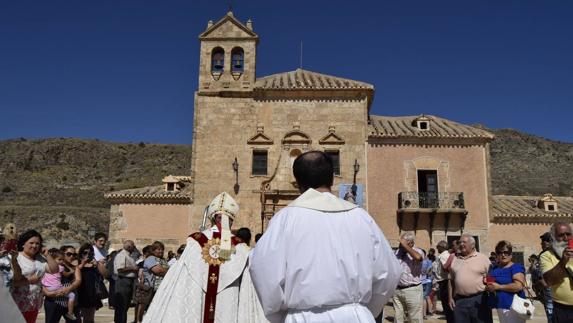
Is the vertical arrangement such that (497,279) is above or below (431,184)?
below

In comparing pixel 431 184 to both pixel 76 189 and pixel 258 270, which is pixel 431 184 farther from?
pixel 76 189

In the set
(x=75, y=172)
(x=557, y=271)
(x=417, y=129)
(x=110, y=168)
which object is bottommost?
(x=557, y=271)

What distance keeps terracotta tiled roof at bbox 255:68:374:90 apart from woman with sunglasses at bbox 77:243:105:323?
1288cm

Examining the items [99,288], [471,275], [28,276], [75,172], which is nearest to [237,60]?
[99,288]

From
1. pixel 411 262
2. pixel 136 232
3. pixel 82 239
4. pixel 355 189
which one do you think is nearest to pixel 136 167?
pixel 82 239

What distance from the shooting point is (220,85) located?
62.9 feet

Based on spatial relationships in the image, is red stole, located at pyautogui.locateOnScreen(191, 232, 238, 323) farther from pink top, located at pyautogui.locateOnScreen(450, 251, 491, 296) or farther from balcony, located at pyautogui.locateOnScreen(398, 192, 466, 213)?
balcony, located at pyautogui.locateOnScreen(398, 192, 466, 213)

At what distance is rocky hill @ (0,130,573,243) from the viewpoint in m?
47.8

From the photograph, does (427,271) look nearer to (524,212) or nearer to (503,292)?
(503,292)

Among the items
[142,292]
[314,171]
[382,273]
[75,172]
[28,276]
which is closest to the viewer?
[382,273]

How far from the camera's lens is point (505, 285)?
5.47m

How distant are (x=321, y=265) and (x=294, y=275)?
0.14 metres

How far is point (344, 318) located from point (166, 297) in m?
2.39

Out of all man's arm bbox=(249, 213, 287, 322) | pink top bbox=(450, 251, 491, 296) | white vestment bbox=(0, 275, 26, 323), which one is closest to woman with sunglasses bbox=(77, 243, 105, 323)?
pink top bbox=(450, 251, 491, 296)
